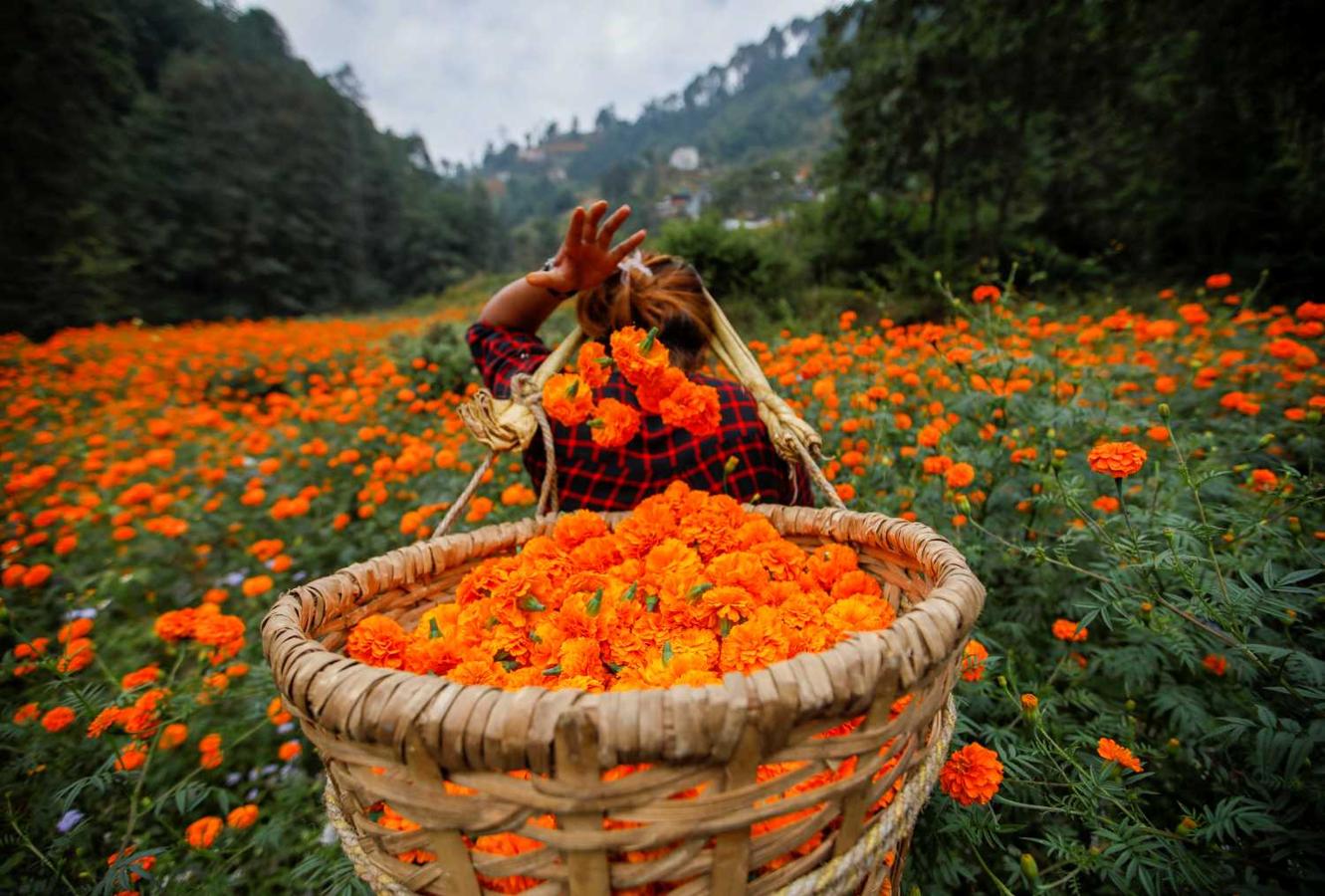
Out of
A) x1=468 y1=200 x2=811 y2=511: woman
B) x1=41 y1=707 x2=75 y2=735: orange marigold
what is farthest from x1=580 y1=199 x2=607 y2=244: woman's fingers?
x1=41 y1=707 x2=75 y2=735: orange marigold

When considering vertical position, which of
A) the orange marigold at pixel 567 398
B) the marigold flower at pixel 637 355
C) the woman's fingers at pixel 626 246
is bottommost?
the orange marigold at pixel 567 398

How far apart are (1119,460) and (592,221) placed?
41.9 inches

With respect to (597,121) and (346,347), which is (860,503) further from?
(597,121)

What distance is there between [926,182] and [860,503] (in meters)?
12.0

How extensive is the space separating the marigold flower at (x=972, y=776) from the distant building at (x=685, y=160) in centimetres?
7098

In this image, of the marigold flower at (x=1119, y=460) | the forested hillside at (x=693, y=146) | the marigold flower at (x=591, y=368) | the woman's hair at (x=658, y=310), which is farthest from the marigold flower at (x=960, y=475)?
the forested hillside at (x=693, y=146)

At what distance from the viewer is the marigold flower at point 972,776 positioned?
0.74 m

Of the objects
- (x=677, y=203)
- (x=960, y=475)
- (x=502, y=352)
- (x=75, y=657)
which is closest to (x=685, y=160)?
(x=677, y=203)

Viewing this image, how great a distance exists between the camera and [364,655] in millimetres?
773

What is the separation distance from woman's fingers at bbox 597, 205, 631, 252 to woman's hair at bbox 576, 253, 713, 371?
0.64 feet

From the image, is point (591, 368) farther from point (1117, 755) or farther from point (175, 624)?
point (175, 624)

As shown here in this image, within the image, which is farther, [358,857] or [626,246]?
[626,246]

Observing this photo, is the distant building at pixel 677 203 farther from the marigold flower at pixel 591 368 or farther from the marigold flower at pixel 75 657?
the marigold flower at pixel 75 657

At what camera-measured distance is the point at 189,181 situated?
60.5 feet
